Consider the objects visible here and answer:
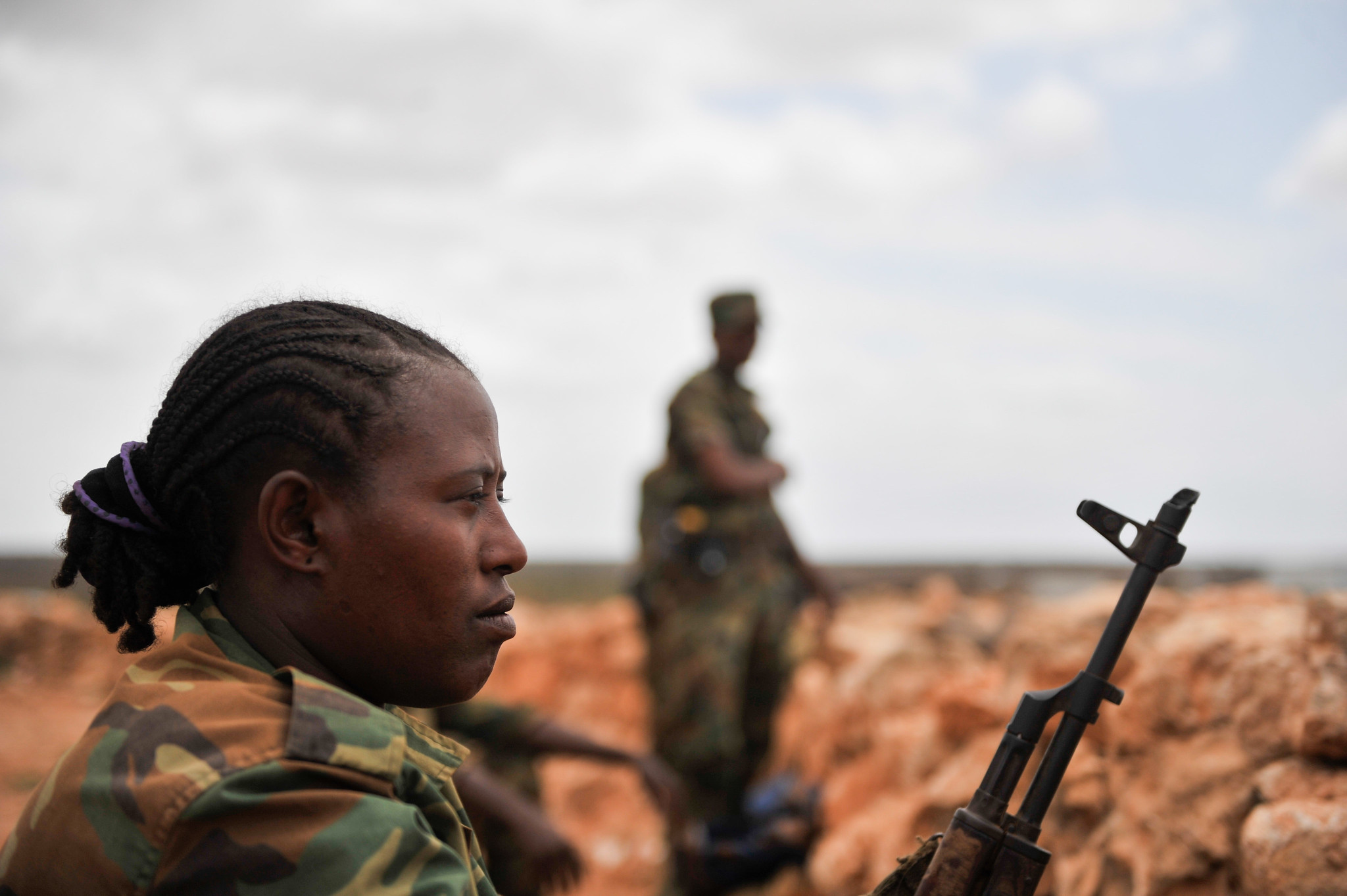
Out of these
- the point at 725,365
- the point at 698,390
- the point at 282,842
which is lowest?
the point at 282,842

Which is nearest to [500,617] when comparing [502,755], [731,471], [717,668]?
[502,755]

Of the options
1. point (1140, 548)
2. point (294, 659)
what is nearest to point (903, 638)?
point (1140, 548)

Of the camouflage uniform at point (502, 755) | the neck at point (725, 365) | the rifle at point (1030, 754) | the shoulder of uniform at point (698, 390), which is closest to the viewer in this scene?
the rifle at point (1030, 754)

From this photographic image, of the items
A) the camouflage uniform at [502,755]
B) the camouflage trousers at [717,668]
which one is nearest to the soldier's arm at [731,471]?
the camouflage trousers at [717,668]

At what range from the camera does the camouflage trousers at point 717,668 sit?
4.54m

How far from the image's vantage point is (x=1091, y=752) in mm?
2881

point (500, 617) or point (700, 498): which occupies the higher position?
point (700, 498)

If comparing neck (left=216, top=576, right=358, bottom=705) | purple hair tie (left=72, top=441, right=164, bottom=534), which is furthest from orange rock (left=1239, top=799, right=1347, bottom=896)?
purple hair tie (left=72, top=441, right=164, bottom=534)

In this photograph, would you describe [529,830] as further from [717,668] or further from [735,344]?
[735,344]

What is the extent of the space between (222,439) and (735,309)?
12.5ft

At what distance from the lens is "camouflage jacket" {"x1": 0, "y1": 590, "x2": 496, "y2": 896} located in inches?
37.7

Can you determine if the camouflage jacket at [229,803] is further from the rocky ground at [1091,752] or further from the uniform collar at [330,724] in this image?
the rocky ground at [1091,752]

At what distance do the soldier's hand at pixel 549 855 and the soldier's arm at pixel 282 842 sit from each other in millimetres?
2020

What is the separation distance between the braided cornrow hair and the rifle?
0.94 meters
